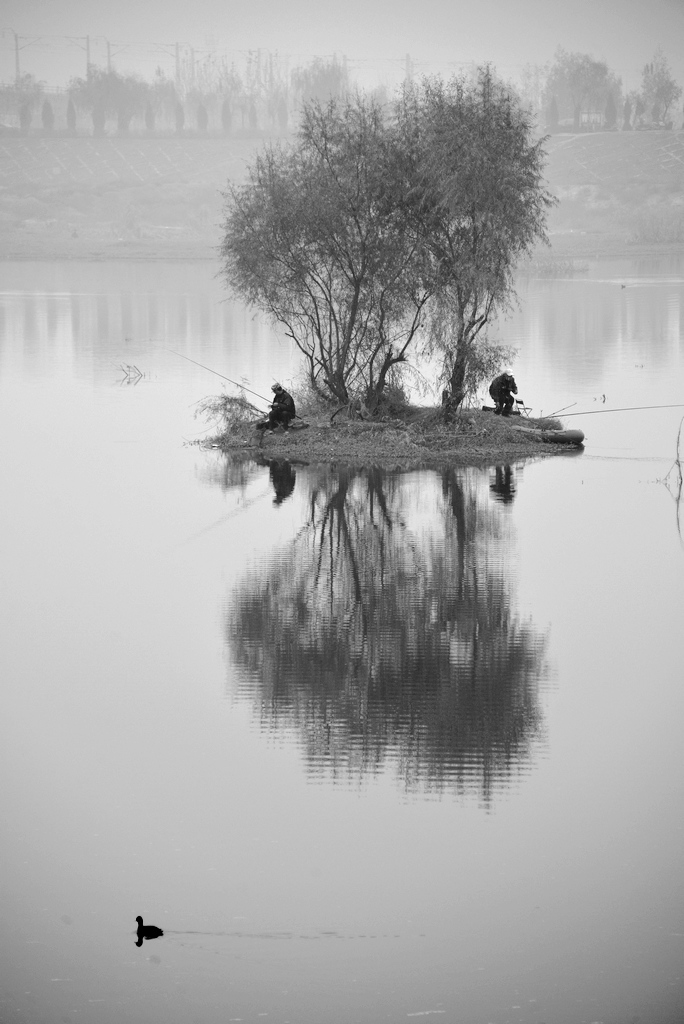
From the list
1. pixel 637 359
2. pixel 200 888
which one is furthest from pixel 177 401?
pixel 200 888

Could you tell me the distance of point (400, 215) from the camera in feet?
98.1

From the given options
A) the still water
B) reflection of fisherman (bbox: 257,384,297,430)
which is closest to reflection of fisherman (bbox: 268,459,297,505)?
the still water

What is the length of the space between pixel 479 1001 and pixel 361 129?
76.7 ft

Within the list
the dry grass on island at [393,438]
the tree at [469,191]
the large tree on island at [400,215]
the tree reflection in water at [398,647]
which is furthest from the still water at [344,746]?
the large tree on island at [400,215]

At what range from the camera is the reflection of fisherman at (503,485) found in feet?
84.5

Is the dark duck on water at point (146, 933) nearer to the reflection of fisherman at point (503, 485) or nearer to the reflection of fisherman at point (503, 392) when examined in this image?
the reflection of fisherman at point (503, 485)

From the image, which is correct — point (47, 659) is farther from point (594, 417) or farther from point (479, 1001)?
point (594, 417)

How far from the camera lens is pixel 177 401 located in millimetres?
40469

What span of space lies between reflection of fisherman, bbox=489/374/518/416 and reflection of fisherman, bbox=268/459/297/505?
540 cm

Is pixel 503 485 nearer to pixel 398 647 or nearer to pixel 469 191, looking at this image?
pixel 469 191

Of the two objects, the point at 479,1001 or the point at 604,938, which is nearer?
the point at 479,1001

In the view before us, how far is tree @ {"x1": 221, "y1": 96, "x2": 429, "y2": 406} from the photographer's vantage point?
2964 centimetres

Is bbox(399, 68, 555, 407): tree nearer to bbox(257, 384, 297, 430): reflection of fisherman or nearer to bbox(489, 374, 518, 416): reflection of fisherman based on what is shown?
bbox(489, 374, 518, 416): reflection of fisherman

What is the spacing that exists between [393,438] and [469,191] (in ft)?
17.9
